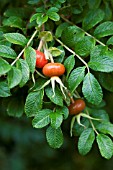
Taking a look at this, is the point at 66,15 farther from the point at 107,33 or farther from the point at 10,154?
the point at 10,154

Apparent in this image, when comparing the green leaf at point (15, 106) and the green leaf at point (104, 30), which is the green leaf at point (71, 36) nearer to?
the green leaf at point (104, 30)

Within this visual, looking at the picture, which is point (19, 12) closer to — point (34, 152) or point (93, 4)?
point (93, 4)

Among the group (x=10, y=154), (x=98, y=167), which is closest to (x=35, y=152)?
(x=10, y=154)

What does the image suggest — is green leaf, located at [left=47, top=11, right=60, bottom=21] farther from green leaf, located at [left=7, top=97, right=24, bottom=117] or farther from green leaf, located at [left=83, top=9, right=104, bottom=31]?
green leaf, located at [left=7, top=97, right=24, bottom=117]

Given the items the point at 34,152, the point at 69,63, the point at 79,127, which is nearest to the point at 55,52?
the point at 69,63

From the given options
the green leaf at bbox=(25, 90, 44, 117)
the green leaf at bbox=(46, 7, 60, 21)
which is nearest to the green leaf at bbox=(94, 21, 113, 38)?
the green leaf at bbox=(46, 7, 60, 21)

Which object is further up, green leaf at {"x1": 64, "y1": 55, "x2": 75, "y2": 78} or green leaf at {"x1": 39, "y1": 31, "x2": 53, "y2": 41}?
green leaf at {"x1": 39, "y1": 31, "x2": 53, "y2": 41}
